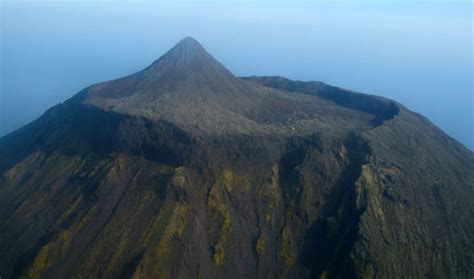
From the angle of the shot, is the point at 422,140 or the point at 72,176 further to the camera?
the point at 422,140

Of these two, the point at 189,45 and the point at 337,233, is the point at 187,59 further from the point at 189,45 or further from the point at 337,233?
the point at 337,233

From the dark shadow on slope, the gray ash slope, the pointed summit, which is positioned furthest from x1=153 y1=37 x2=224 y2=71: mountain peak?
the dark shadow on slope

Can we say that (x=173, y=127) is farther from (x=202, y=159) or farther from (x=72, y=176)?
(x=72, y=176)

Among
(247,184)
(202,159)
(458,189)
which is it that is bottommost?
(458,189)

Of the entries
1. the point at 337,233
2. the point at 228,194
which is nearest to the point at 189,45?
the point at 228,194

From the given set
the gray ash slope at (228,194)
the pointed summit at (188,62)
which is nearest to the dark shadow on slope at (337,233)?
the gray ash slope at (228,194)

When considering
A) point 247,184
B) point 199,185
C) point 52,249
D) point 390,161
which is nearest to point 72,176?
point 52,249

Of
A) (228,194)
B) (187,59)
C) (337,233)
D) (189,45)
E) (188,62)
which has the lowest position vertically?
(337,233)

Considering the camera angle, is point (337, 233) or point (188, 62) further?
point (188, 62)
